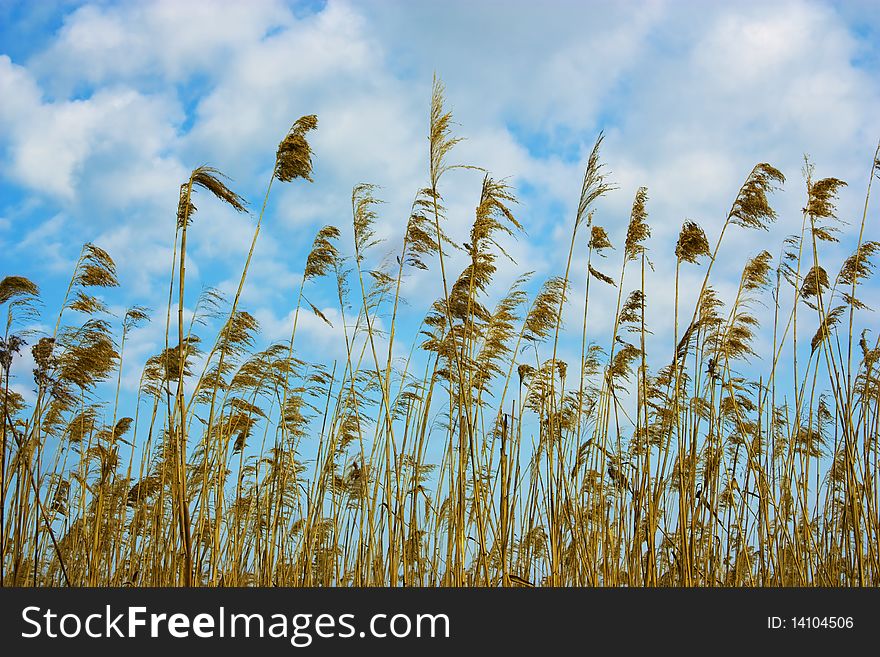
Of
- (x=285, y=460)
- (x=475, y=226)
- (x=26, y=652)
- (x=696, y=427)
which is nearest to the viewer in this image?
(x=26, y=652)

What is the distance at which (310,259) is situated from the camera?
487 centimetres

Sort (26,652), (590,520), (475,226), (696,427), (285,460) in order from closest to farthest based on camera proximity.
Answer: (26,652)
(475,226)
(696,427)
(590,520)
(285,460)

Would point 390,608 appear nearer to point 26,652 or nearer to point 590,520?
point 26,652

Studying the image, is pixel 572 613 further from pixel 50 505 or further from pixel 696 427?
pixel 50 505

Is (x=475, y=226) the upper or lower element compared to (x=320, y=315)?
upper

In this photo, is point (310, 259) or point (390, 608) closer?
point (390, 608)

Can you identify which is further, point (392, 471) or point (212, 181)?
point (392, 471)

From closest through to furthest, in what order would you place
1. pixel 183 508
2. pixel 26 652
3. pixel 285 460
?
pixel 183 508
pixel 26 652
pixel 285 460

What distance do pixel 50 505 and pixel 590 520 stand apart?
378 centimetres

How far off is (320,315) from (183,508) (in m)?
2.06

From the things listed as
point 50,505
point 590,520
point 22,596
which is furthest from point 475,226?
point 50,505

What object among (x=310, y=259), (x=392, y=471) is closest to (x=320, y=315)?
(x=310, y=259)

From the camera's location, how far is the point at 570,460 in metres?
4.95

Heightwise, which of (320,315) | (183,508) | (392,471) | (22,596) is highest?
(320,315)
